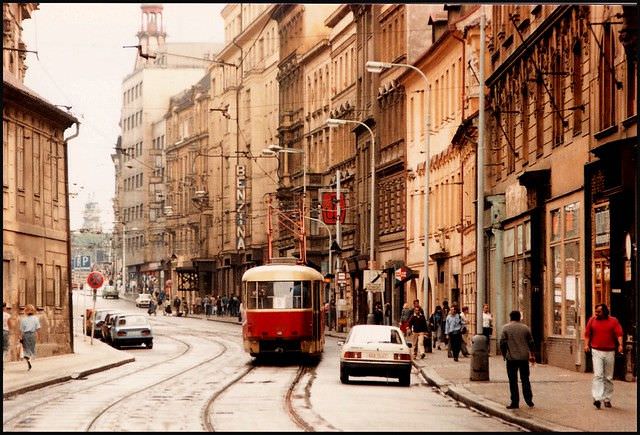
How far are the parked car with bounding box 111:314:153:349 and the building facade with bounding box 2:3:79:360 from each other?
244 inches

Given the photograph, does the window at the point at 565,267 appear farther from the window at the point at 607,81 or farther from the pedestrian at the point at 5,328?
the pedestrian at the point at 5,328

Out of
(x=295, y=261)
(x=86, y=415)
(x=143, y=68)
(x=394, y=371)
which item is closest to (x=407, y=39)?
(x=295, y=261)

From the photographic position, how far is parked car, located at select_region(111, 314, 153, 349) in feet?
216

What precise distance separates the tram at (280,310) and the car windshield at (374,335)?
10.4 meters

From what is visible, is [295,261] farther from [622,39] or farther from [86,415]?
[86,415]

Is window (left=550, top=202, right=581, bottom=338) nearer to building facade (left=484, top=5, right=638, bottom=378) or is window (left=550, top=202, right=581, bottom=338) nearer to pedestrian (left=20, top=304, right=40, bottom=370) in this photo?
building facade (left=484, top=5, right=638, bottom=378)

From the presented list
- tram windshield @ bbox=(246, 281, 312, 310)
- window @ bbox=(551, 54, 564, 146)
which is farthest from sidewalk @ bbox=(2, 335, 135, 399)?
window @ bbox=(551, 54, 564, 146)

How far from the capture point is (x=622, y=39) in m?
32.4

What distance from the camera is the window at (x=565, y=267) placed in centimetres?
4012

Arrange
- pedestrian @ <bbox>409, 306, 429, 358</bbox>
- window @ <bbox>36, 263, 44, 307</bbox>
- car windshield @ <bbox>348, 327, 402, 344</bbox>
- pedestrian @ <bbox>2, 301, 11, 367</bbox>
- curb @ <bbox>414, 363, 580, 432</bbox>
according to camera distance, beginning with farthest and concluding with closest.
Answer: window @ <bbox>36, 263, 44, 307</bbox> < pedestrian @ <bbox>409, 306, 429, 358</bbox> < pedestrian @ <bbox>2, 301, 11, 367</bbox> < car windshield @ <bbox>348, 327, 402, 344</bbox> < curb @ <bbox>414, 363, 580, 432</bbox>

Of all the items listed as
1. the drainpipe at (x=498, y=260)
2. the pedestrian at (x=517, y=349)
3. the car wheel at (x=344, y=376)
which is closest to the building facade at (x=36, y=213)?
the drainpipe at (x=498, y=260)

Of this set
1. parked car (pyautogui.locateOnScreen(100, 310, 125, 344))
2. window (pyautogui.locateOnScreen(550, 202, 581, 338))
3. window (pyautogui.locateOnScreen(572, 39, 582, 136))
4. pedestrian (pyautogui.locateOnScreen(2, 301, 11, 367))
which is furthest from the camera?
parked car (pyautogui.locateOnScreen(100, 310, 125, 344))

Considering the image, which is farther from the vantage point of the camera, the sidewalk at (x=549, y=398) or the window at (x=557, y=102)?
the window at (x=557, y=102)

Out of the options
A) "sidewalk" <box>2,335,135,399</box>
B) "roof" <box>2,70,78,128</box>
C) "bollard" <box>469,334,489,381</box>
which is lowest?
"sidewalk" <box>2,335,135,399</box>
